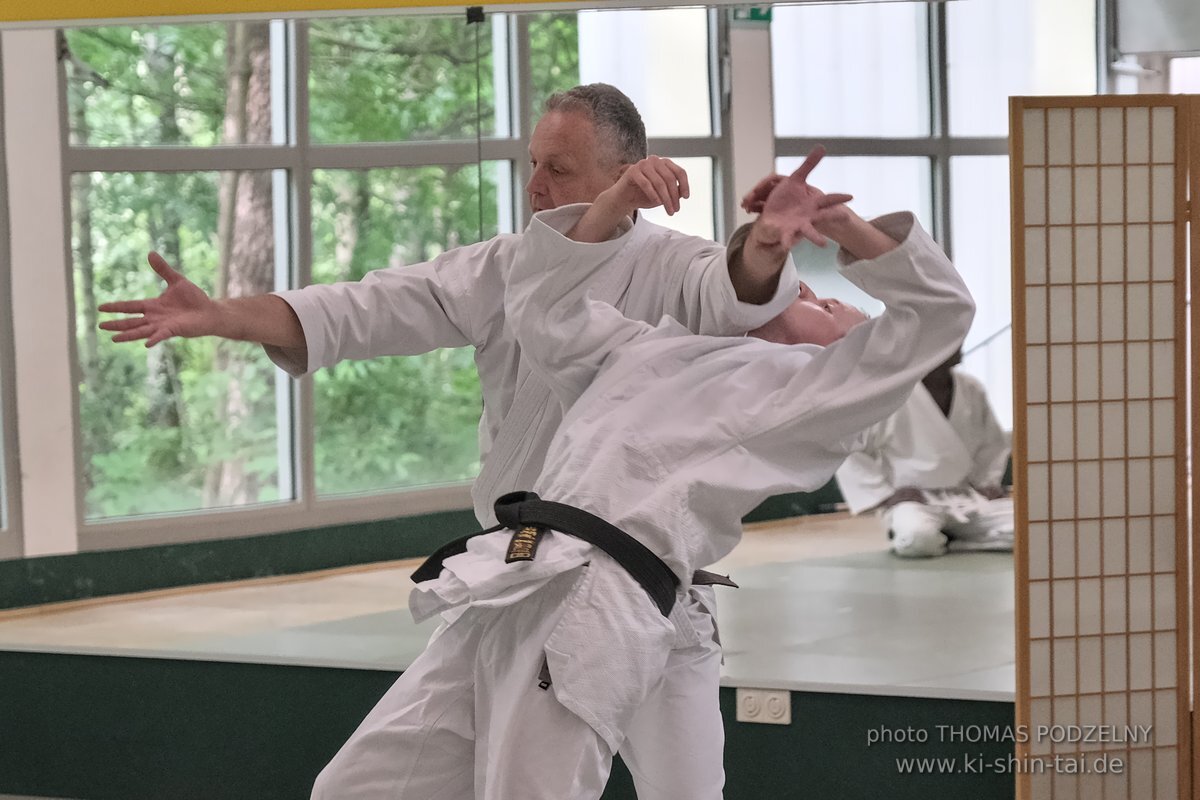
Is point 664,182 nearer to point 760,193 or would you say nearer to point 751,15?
point 760,193

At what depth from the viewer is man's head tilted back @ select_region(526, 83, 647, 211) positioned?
1.88 m

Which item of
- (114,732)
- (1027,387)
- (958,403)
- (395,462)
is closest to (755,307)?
(1027,387)

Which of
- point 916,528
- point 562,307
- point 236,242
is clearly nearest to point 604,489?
point 562,307

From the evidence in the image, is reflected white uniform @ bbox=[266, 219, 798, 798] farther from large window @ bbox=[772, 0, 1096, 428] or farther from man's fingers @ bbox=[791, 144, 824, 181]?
large window @ bbox=[772, 0, 1096, 428]

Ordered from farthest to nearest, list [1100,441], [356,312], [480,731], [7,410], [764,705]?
[7,410] < [764,705] < [1100,441] < [356,312] < [480,731]

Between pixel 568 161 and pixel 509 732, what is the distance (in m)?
0.82

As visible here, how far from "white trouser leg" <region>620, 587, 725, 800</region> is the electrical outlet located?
3.22ft

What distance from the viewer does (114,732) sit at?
320 cm

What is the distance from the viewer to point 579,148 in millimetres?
1881

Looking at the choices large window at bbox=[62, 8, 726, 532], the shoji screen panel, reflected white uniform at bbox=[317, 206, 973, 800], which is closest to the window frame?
large window at bbox=[62, 8, 726, 532]

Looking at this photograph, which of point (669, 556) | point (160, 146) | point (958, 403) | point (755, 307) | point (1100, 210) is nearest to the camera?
point (669, 556)

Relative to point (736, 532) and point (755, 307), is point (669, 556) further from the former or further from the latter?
point (755, 307)

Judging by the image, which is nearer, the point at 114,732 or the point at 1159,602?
the point at 1159,602

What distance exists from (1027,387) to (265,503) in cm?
259
